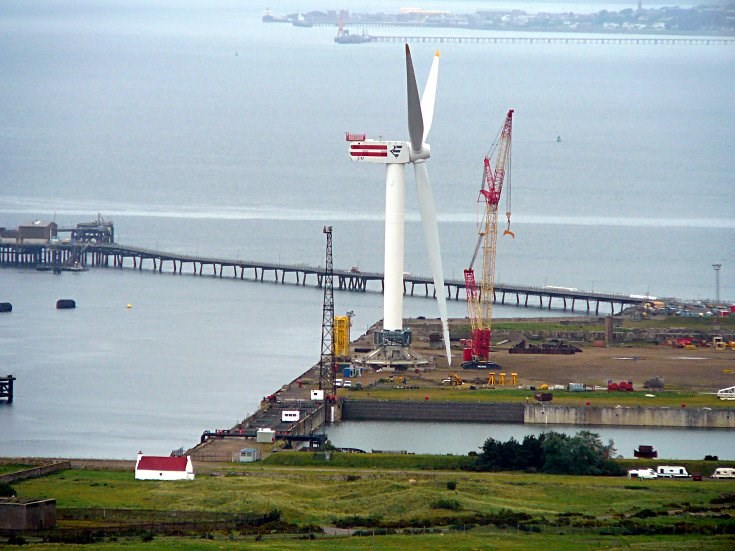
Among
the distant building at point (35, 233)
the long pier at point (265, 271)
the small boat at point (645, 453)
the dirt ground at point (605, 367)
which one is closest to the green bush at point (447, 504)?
the small boat at point (645, 453)

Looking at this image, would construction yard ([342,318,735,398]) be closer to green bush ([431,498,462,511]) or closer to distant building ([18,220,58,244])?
green bush ([431,498,462,511])

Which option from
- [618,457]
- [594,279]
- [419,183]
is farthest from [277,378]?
[594,279]

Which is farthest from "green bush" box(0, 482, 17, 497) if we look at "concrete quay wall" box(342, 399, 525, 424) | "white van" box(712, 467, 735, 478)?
"concrete quay wall" box(342, 399, 525, 424)

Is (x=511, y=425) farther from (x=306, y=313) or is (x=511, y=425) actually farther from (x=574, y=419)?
(x=306, y=313)

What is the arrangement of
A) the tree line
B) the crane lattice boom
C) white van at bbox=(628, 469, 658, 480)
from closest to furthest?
white van at bbox=(628, 469, 658, 480) → the tree line → the crane lattice boom

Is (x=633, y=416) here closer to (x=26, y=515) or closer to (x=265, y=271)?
(x=26, y=515)

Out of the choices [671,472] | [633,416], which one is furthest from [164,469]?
[633,416]

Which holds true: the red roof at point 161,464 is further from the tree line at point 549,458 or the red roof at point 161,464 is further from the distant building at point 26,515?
the tree line at point 549,458
